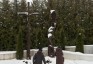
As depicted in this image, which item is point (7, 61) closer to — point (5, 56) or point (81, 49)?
point (5, 56)

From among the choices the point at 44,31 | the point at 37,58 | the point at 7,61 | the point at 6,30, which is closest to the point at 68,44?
the point at 44,31

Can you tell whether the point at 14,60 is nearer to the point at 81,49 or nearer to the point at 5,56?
the point at 5,56

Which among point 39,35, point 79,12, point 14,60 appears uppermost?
point 79,12

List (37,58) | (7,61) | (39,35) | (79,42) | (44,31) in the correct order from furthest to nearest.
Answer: (44,31) < (39,35) < (79,42) < (7,61) < (37,58)

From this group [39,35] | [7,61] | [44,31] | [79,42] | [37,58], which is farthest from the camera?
[44,31]

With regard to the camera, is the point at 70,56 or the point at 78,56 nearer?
the point at 78,56

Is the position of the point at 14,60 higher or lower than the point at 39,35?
lower

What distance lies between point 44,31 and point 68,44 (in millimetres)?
1712

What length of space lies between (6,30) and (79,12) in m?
4.89

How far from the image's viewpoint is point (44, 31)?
16828 mm

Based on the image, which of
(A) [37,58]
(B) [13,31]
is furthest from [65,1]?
(A) [37,58]

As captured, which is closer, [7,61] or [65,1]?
[7,61]

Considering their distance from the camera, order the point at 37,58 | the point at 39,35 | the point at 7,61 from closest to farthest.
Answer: the point at 37,58 < the point at 7,61 < the point at 39,35

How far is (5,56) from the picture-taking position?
1381 cm
